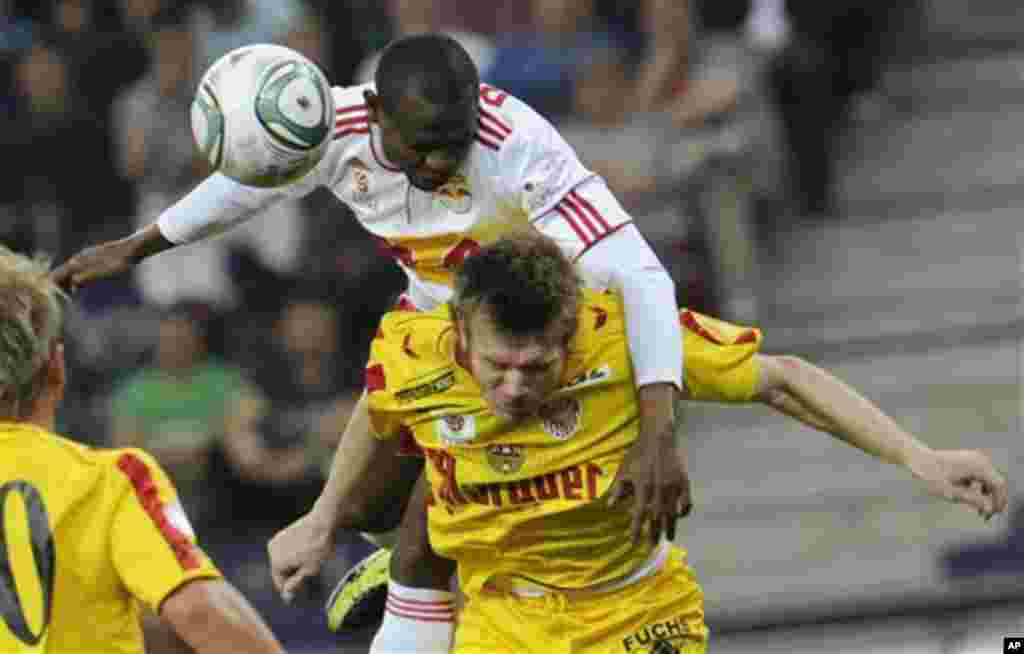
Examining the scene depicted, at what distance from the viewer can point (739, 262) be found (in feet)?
37.5

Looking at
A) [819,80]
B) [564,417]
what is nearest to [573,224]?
[564,417]

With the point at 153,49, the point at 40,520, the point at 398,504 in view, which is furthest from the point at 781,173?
the point at 40,520

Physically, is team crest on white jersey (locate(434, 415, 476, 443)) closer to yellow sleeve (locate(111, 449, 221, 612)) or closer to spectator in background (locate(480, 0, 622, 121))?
→ yellow sleeve (locate(111, 449, 221, 612))

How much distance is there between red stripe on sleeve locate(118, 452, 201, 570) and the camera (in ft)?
16.4

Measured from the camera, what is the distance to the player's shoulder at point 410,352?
6176mm

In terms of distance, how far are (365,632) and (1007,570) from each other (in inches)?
91.5

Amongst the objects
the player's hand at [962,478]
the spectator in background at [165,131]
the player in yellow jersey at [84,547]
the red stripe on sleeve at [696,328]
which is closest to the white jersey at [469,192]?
the red stripe on sleeve at [696,328]

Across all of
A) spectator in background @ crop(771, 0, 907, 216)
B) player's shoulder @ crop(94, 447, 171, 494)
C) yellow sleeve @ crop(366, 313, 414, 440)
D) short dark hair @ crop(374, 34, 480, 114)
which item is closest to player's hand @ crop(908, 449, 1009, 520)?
yellow sleeve @ crop(366, 313, 414, 440)

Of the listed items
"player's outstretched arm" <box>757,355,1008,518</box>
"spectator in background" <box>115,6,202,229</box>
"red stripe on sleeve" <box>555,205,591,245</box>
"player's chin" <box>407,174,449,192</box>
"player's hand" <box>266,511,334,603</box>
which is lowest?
"player's hand" <box>266,511,334,603</box>

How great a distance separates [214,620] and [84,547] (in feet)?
0.94

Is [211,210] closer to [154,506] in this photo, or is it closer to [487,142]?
[487,142]

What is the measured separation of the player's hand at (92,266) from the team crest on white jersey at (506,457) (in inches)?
44.1

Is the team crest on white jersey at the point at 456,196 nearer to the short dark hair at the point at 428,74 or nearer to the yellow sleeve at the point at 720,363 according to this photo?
the short dark hair at the point at 428,74

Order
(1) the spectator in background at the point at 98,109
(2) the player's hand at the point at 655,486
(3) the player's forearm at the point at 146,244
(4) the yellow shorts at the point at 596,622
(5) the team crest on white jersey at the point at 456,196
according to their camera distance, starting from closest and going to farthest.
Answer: (2) the player's hand at the point at 655,486
(4) the yellow shorts at the point at 596,622
(5) the team crest on white jersey at the point at 456,196
(3) the player's forearm at the point at 146,244
(1) the spectator in background at the point at 98,109
